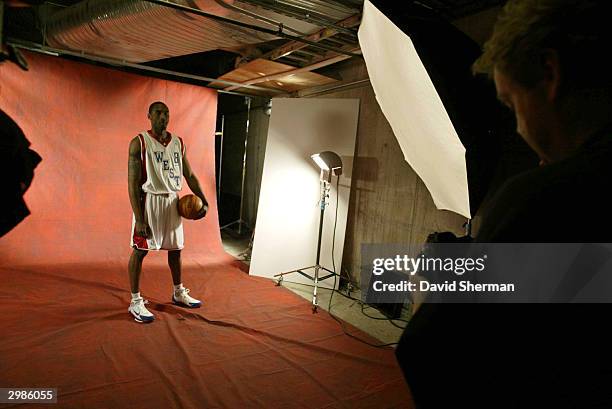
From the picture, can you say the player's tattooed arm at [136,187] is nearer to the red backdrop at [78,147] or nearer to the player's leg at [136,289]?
the player's leg at [136,289]

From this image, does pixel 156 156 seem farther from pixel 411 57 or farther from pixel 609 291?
pixel 609 291

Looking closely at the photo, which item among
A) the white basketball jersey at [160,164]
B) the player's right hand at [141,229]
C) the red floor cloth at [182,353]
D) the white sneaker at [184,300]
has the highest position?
the white basketball jersey at [160,164]

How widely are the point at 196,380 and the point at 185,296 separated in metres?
1.13

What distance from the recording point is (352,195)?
3.79 meters

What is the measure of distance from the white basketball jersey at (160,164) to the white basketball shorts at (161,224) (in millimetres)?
70

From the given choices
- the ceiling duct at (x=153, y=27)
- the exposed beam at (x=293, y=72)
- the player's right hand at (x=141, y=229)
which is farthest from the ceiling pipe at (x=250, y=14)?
the player's right hand at (x=141, y=229)

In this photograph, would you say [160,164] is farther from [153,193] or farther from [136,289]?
[136,289]

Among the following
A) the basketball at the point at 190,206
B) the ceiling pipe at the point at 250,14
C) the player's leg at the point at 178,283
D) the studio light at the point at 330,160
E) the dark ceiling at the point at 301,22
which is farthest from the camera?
the studio light at the point at 330,160

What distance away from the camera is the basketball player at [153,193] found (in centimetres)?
257

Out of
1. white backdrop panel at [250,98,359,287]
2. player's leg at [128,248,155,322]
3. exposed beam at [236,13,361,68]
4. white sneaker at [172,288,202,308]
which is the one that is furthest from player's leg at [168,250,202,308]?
exposed beam at [236,13,361,68]

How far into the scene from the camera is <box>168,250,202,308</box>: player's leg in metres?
2.87

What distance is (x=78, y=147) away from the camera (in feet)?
12.4

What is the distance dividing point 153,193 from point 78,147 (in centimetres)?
187

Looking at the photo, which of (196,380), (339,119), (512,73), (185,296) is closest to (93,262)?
(185,296)
